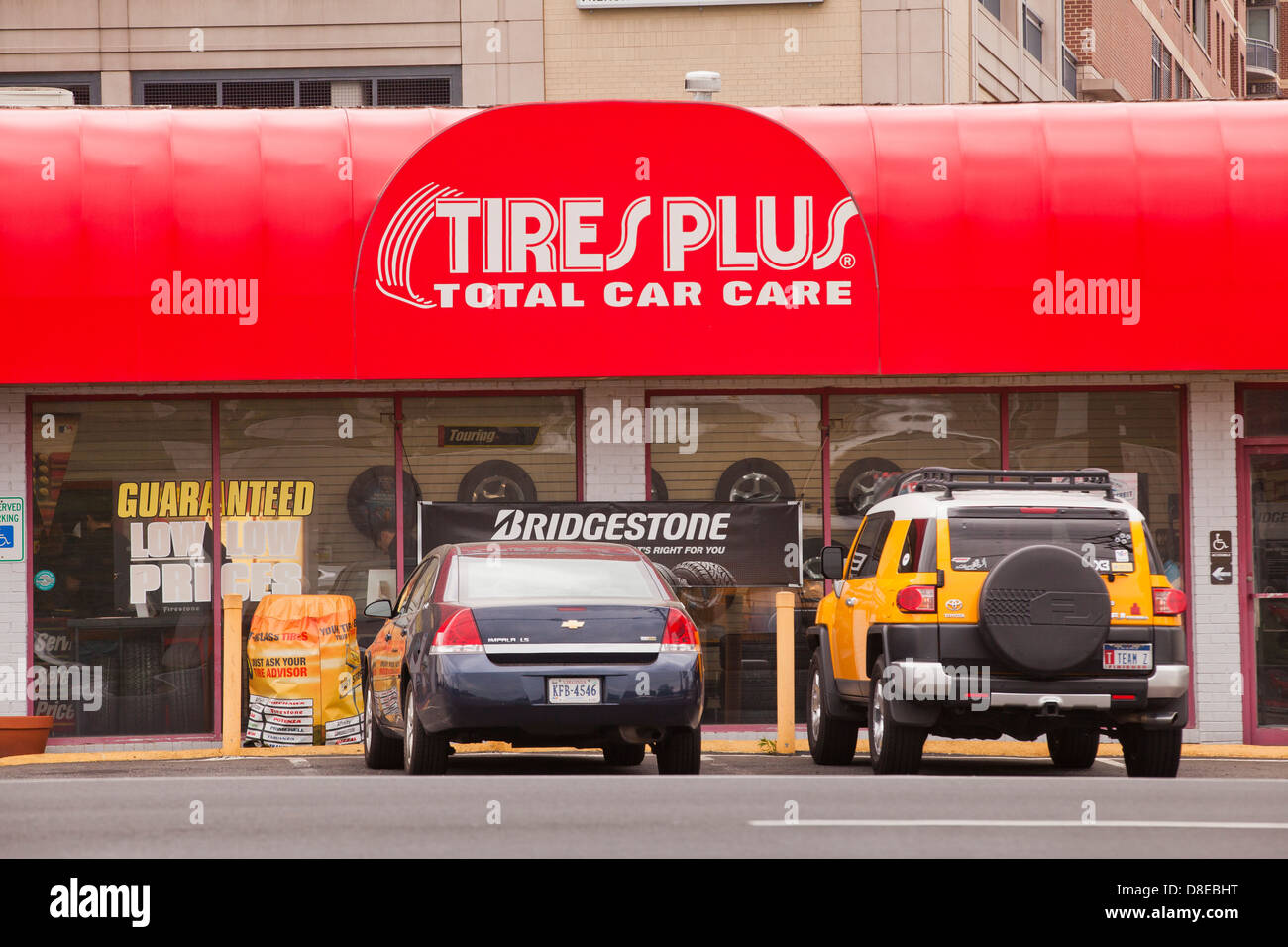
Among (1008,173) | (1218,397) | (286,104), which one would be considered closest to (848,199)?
(1008,173)

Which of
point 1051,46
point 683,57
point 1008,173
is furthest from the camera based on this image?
point 1051,46

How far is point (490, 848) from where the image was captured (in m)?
7.62

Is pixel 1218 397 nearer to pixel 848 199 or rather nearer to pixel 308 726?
pixel 848 199

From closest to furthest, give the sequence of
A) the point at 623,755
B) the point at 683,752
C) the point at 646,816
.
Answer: the point at 646,816, the point at 683,752, the point at 623,755

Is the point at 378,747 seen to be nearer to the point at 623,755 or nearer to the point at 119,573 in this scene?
the point at 623,755

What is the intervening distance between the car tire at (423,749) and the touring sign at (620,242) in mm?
5000

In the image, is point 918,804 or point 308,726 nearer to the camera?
point 918,804

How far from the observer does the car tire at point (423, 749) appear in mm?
11219

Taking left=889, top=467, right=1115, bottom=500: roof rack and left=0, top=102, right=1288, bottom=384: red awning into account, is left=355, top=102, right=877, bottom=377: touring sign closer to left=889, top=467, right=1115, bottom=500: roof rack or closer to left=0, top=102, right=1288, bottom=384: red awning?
left=0, top=102, right=1288, bottom=384: red awning

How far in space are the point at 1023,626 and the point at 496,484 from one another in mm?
6556

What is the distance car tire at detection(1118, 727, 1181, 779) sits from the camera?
11.9m

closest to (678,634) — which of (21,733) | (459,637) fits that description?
(459,637)

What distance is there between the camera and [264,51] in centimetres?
2025
